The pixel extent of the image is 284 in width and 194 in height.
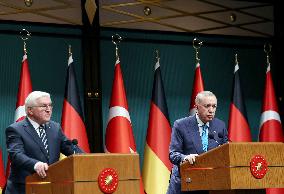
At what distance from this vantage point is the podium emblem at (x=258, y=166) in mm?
3965

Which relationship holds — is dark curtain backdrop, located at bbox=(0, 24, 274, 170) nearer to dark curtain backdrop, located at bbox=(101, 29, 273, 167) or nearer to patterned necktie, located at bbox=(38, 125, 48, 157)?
dark curtain backdrop, located at bbox=(101, 29, 273, 167)

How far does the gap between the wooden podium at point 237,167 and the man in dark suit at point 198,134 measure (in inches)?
17.6

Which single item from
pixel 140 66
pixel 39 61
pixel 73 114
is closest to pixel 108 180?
pixel 73 114

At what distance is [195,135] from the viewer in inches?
185

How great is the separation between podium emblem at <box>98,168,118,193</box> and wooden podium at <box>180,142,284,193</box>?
2.16ft

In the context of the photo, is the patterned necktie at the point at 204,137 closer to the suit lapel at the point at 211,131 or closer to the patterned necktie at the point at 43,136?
the suit lapel at the point at 211,131

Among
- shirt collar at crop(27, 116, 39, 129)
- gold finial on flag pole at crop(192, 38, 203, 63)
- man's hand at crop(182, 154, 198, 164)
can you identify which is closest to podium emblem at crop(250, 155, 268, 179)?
man's hand at crop(182, 154, 198, 164)

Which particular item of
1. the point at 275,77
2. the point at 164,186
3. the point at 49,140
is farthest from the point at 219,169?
the point at 275,77

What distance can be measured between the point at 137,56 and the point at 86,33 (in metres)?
0.63

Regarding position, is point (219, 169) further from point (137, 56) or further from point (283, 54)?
point (283, 54)

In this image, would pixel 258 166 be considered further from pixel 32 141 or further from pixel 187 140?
pixel 32 141

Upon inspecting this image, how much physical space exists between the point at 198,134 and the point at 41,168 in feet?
4.32

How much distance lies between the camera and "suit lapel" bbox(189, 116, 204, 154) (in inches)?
183

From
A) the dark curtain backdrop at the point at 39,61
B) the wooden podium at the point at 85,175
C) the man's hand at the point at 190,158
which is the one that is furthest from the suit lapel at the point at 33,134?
the dark curtain backdrop at the point at 39,61
